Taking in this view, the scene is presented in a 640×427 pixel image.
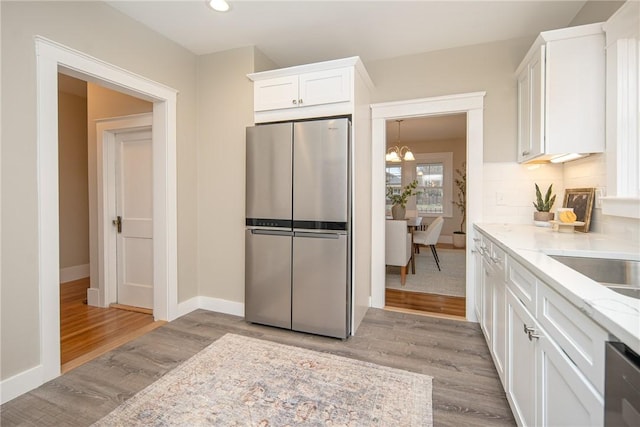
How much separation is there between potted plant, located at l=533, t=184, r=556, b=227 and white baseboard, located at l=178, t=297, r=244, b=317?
9.17 ft

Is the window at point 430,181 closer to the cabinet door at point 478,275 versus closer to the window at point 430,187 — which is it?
the window at point 430,187

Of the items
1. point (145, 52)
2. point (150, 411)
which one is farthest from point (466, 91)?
point (150, 411)

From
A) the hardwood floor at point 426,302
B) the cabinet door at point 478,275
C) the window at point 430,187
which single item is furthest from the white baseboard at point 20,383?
the window at point 430,187

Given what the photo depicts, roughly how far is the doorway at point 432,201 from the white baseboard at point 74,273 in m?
4.39

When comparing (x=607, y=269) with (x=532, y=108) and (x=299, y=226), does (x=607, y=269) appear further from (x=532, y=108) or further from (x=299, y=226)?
(x=299, y=226)

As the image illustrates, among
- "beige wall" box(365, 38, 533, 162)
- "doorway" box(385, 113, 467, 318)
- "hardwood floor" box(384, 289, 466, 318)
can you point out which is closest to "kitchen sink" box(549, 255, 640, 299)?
"beige wall" box(365, 38, 533, 162)

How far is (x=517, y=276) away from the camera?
4.76 feet

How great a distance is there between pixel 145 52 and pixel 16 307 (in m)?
2.12

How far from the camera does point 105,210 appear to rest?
127 inches

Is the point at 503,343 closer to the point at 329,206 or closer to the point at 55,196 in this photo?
the point at 329,206

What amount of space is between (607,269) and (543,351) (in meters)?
0.67

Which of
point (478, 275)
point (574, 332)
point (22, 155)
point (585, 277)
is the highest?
point (22, 155)

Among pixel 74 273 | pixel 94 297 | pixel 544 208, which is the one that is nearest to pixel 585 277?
pixel 544 208

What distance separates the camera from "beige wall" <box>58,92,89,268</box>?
13.8 feet
